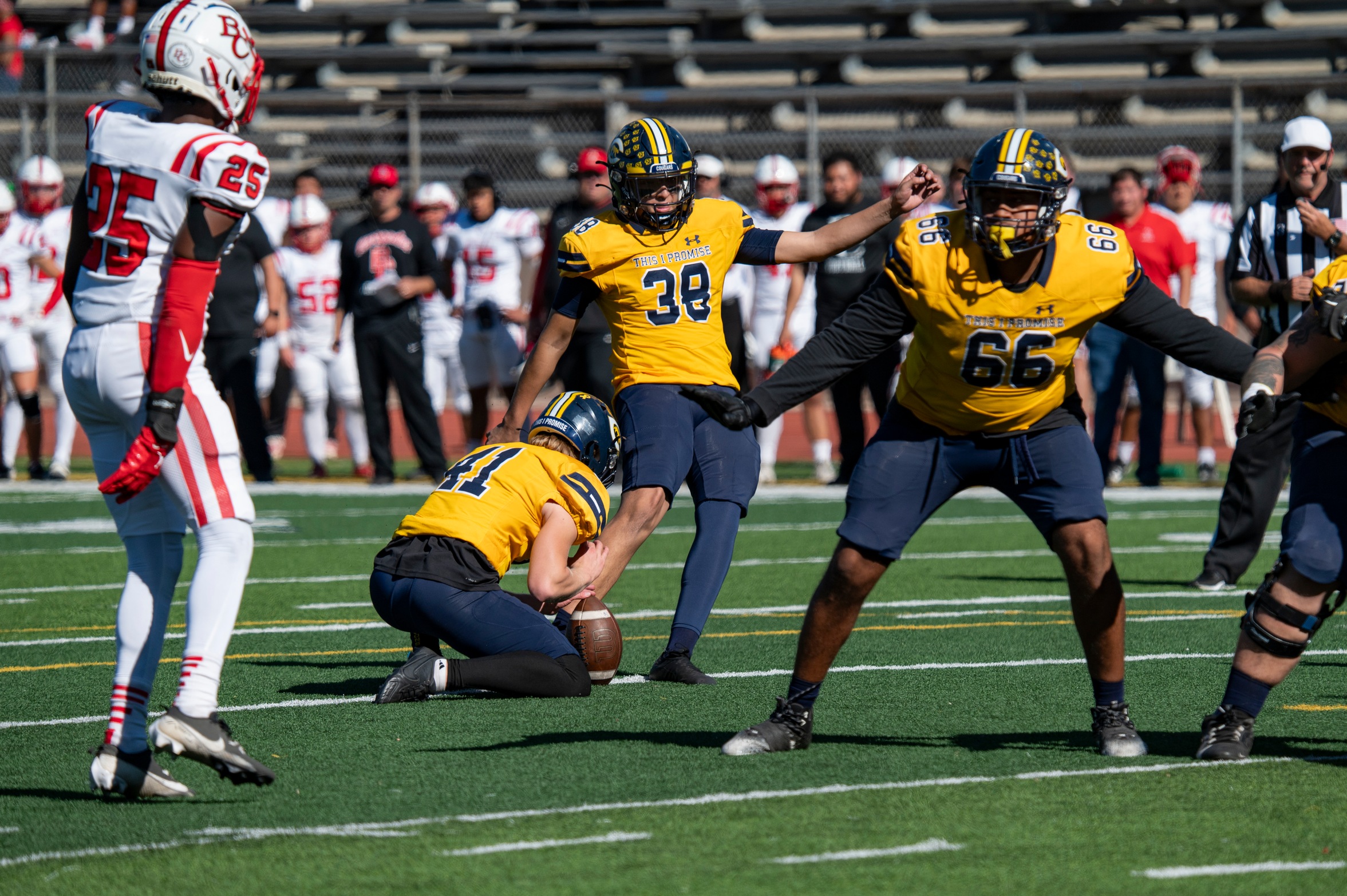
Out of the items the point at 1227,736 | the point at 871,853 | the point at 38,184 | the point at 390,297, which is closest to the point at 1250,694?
the point at 1227,736

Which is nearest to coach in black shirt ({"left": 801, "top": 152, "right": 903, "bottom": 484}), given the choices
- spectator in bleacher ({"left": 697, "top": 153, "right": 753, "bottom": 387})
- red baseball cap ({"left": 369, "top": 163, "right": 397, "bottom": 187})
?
spectator in bleacher ({"left": 697, "top": 153, "right": 753, "bottom": 387})

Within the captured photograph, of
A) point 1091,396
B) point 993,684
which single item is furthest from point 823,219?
point 993,684

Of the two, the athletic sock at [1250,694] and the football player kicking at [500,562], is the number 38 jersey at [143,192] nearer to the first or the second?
the football player kicking at [500,562]

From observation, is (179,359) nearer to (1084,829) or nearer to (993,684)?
(1084,829)

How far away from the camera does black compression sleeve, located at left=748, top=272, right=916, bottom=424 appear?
195 inches

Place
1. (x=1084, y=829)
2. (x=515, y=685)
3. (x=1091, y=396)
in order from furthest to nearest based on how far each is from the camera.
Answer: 1. (x=1091, y=396)
2. (x=515, y=685)
3. (x=1084, y=829)

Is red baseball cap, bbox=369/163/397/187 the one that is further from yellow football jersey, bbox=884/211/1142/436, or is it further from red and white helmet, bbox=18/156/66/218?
yellow football jersey, bbox=884/211/1142/436

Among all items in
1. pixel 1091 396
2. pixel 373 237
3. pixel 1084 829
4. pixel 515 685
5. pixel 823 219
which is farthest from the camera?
pixel 1091 396

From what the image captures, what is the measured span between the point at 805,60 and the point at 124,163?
1885 centimetres

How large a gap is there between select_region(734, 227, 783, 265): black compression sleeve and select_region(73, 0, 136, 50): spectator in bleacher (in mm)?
18956

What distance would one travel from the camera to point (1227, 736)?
16.3 ft

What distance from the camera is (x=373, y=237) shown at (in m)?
14.2

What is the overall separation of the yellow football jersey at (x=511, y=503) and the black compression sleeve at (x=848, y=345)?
50.5 inches

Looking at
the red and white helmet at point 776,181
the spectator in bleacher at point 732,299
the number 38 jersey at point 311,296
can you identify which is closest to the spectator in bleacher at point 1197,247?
the red and white helmet at point 776,181
